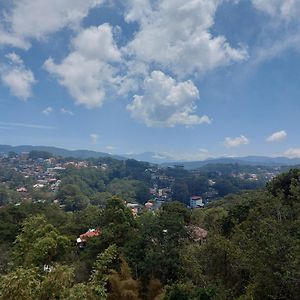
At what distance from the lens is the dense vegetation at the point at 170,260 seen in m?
7.38

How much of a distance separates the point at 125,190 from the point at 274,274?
279 feet

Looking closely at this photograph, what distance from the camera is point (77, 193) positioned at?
76.7 m

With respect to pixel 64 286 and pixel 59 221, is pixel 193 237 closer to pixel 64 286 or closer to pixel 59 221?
pixel 64 286

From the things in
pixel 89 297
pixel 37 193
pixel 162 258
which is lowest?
pixel 37 193

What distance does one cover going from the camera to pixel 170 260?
13.6m

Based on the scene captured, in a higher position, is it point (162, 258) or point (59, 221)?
point (162, 258)

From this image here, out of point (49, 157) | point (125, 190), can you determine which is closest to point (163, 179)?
point (125, 190)

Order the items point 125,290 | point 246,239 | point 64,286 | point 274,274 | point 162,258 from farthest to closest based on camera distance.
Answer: point 162,258 < point 125,290 < point 246,239 < point 274,274 < point 64,286

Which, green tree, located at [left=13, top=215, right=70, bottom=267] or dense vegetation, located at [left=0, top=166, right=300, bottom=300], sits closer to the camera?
dense vegetation, located at [left=0, top=166, right=300, bottom=300]

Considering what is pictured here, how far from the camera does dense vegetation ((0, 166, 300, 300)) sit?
738cm

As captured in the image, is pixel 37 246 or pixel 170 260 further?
pixel 37 246

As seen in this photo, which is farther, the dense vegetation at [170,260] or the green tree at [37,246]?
the green tree at [37,246]

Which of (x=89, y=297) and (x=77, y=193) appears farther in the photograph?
(x=77, y=193)

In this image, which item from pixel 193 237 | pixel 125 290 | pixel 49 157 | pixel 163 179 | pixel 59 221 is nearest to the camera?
pixel 125 290
